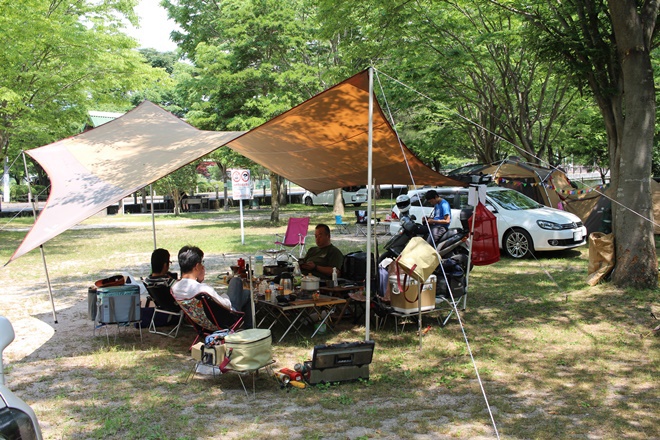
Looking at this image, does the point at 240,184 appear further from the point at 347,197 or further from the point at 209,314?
the point at 347,197

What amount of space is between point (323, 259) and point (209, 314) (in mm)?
2477

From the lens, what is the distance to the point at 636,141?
7.60 metres

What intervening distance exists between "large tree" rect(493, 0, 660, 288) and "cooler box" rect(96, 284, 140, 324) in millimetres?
6015

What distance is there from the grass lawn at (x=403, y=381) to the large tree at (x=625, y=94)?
64 cm

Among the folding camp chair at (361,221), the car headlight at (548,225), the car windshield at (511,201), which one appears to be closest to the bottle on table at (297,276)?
the car headlight at (548,225)

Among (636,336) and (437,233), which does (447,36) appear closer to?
(437,233)

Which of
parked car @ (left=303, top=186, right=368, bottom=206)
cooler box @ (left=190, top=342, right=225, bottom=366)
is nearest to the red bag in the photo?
cooler box @ (left=190, top=342, right=225, bottom=366)

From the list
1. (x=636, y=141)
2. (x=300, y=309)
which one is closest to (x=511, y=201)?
(x=636, y=141)

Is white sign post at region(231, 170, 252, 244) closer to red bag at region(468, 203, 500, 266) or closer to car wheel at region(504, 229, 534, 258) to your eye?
car wheel at region(504, 229, 534, 258)

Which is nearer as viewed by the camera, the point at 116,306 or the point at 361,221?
the point at 116,306

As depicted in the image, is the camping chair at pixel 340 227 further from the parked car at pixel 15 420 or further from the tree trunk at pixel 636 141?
the parked car at pixel 15 420

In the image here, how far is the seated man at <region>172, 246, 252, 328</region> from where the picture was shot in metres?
5.36

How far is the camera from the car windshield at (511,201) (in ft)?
38.9

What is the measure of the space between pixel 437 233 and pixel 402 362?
210 cm
